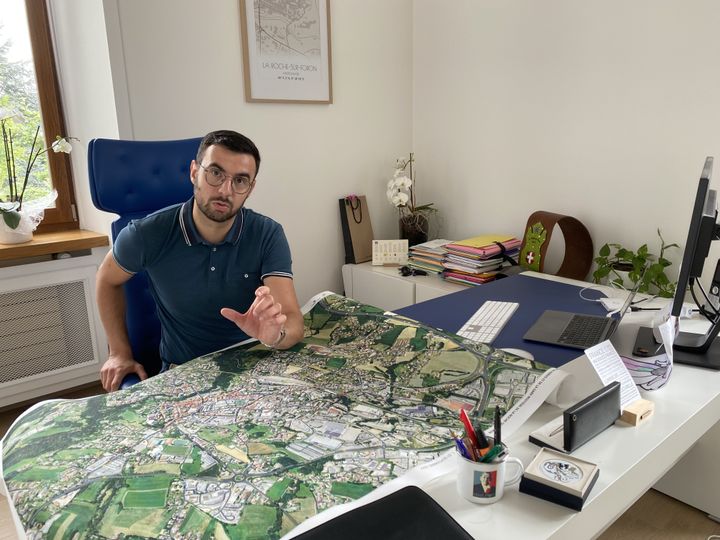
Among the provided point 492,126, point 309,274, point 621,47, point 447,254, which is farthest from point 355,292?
point 621,47

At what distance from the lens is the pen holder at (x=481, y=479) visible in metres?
0.82

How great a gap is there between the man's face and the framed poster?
1156mm

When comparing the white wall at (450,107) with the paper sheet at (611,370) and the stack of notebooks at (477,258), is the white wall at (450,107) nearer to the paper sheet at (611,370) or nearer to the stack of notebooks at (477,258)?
the stack of notebooks at (477,258)

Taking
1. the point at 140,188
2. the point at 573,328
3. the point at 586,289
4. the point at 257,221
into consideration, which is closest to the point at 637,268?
the point at 586,289

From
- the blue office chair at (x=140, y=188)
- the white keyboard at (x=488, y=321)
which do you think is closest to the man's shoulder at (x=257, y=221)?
the blue office chair at (x=140, y=188)

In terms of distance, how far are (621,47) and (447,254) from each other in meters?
1.16

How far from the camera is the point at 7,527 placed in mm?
1867

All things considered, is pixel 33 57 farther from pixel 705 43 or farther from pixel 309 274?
pixel 705 43

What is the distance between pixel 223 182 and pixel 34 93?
5.51 feet

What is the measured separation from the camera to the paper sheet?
1096mm

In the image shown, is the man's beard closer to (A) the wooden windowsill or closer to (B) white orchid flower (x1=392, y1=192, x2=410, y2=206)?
(A) the wooden windowsill

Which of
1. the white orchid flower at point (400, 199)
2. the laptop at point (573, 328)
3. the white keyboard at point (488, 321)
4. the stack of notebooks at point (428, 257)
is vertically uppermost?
the white orchid flower at point (400, 199)

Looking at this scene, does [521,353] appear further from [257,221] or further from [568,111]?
[568,111]

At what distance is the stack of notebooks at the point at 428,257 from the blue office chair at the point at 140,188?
1.36 metres
